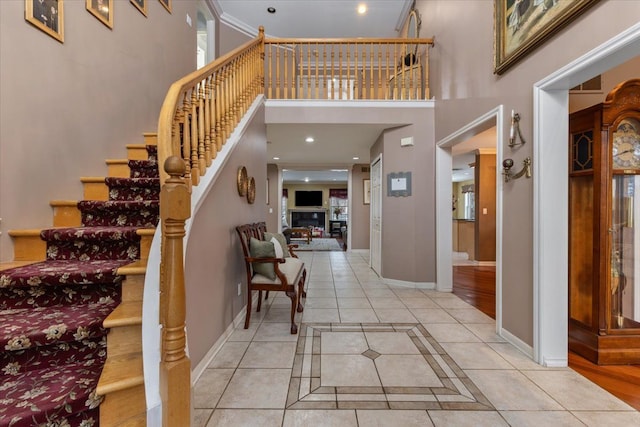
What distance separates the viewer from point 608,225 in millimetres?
1993

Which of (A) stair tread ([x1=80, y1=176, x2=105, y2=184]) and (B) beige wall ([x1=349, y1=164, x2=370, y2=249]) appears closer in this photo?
(A) stair tread ([x1=80, y1=176, x2=105, y2=184])

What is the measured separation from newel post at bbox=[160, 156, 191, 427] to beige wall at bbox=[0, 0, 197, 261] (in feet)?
4.77

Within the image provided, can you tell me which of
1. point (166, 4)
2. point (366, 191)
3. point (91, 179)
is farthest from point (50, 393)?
point (366, 191)

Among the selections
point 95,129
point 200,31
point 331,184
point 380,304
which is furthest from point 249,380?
point 331,184

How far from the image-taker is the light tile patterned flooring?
4.85 ft

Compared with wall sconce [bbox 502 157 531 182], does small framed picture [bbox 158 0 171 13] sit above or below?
above

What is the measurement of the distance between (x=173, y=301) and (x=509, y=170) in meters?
2.63

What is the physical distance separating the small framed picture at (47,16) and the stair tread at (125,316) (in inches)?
80.6

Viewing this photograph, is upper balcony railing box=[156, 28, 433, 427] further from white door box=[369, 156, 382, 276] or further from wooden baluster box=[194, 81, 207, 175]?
white door box=[369, 156, 382, 276]

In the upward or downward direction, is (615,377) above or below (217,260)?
below

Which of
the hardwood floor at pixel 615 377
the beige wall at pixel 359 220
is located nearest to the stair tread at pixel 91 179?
the hardwood floor at pixel 615 377

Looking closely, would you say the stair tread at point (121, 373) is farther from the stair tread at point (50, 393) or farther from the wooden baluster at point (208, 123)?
the wooden baluster at point (208, 123)

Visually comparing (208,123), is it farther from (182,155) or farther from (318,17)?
(318,17)

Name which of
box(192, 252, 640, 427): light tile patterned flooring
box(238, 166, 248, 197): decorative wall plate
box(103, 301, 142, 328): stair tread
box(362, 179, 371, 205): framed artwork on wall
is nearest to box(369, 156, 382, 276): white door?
box(192, 252, 640, 427): light tile patterned flooring
